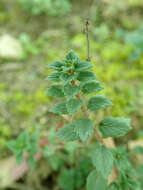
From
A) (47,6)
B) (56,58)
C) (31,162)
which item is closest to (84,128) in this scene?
(31,162)

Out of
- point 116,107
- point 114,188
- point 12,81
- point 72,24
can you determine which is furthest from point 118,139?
point 72,24

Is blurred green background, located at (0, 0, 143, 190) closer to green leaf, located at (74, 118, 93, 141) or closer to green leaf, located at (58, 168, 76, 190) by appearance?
green leaf, located at (58, 168, 76, 190)

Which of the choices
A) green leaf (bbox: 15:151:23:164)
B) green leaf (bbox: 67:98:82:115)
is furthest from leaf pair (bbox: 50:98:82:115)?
green leaf (bbox: 15:151:23:164)

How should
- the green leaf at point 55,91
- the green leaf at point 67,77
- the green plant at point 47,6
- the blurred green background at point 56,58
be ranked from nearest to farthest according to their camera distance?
1. the green leaf at point 67,77
2. the green leaf at point 55,91
3. the blurred green background at point 56,58
4. the green plant at point 47,6

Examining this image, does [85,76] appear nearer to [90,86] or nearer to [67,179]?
[90,86]

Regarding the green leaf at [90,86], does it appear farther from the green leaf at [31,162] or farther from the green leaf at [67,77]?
the green leaf at [31,162]

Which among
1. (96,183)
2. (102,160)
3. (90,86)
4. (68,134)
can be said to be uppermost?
(90,86)

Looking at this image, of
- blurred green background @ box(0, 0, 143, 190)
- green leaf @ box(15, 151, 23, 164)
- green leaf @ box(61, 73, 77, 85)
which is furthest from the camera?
blurred green background @ box(0, 0, 143, 190)

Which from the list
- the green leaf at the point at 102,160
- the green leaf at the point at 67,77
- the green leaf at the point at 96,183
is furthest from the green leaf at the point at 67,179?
the green leaf at the point at 67,77
